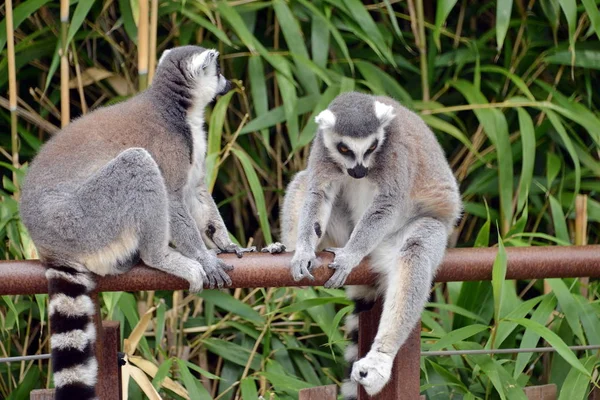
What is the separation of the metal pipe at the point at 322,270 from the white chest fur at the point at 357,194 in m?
0.41

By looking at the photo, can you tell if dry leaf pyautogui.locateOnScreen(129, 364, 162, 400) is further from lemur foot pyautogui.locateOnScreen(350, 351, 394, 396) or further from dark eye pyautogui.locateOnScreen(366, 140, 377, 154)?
dark eye pyautogui.locateOnScreen(366, 140, 377, 154)

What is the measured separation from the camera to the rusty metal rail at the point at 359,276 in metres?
2.73

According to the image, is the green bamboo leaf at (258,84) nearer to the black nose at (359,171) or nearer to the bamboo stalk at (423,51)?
the bamboo stalk at (423,51)

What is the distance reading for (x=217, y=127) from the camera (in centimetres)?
431

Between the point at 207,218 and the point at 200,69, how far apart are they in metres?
0.57

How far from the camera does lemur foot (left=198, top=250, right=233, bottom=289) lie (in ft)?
9.62

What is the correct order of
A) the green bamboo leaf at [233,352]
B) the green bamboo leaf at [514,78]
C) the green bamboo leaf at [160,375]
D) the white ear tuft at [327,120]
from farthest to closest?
the green bamboo leaf at [514,78], the green bamboo leaf at [233,352], the green bamboo leaf at [160,375], the white ear tuft at [327,120]

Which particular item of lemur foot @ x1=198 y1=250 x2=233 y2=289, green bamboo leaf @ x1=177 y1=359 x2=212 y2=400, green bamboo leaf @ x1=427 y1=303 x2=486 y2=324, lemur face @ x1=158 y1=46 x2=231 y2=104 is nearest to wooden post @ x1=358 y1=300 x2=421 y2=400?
lemur foot @ x1=198 y1=250 x2=233 y2=289

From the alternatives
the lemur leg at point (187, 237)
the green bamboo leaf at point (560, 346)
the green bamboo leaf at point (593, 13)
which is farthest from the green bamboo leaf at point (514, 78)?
the lemur leg at point (187, 237)

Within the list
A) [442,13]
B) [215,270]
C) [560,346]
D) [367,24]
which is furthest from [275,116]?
[560,346]

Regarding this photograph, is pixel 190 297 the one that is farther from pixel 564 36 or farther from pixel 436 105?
pixel 564 36

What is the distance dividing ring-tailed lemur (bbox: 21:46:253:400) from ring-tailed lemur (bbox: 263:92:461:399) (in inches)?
13.8

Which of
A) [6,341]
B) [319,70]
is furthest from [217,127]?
[6,341]

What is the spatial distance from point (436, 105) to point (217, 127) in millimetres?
1200
